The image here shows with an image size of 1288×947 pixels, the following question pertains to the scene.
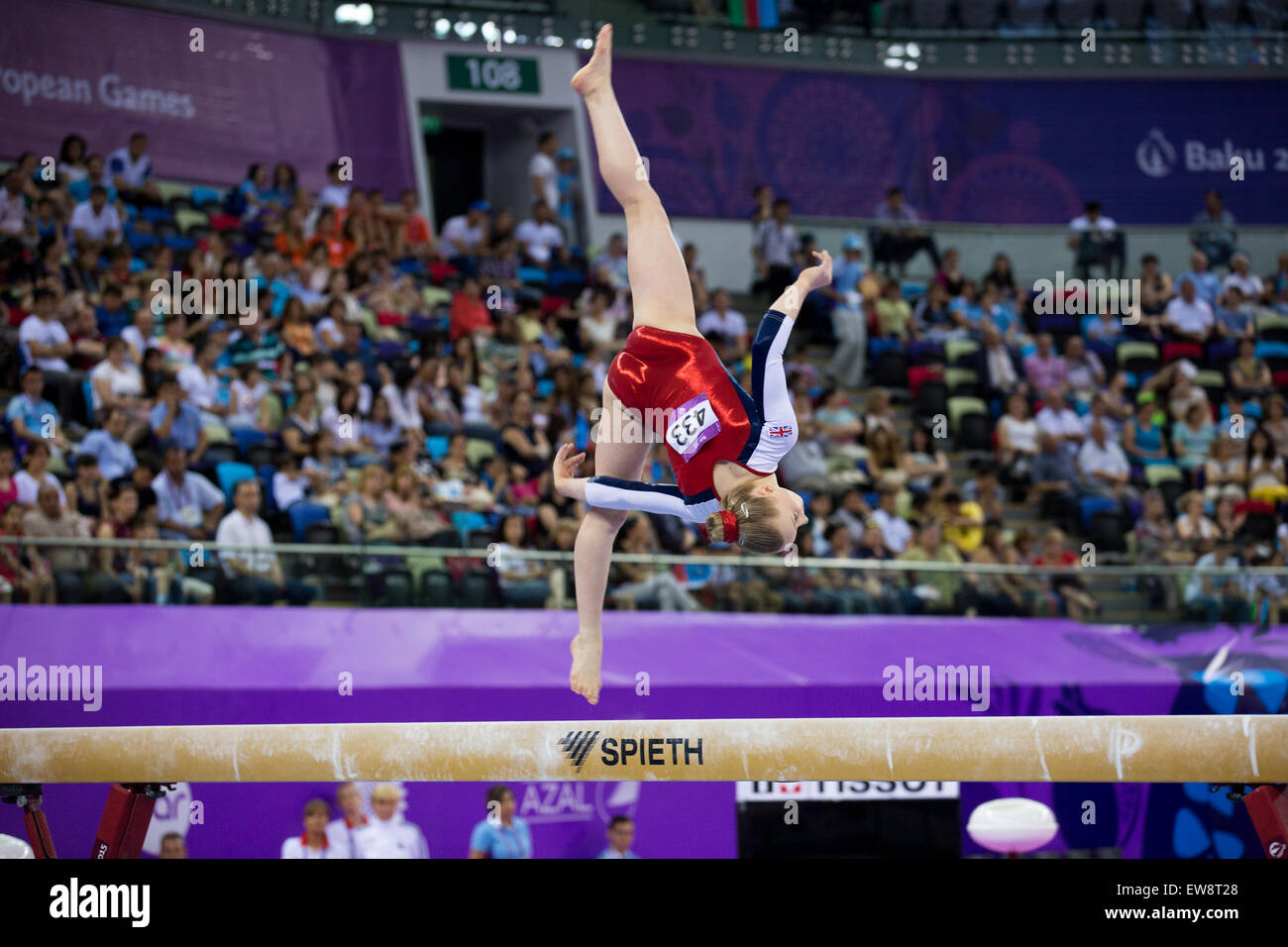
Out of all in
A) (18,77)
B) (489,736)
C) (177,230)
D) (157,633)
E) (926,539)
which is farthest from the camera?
(18,77)

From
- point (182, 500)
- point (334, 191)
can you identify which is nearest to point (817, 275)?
point (182, 500)

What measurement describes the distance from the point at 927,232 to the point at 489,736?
11.4 meters

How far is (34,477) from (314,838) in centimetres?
280

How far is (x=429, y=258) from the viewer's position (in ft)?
45.9

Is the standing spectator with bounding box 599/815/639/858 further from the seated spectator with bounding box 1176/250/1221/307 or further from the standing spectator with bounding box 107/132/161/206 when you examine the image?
the seated spectator with bounding box 1176/250/1221/307

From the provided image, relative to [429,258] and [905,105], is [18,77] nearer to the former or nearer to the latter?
[429,258]

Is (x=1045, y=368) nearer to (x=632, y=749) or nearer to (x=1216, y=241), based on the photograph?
(x=1216, y=241)

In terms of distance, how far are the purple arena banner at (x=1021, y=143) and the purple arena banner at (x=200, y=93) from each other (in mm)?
4345

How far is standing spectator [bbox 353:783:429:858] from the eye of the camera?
8.27 meters

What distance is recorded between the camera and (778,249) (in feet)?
49.2

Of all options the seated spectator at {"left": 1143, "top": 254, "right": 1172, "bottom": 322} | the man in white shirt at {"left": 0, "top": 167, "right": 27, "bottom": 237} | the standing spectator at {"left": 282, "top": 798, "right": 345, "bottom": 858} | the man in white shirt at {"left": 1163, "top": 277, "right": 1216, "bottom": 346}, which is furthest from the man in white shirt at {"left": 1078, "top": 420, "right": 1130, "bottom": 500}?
the man in white shirt at {"left": 0, "top": 167, "right": 27, "bottom": 237}

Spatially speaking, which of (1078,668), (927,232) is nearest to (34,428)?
(1078,668)

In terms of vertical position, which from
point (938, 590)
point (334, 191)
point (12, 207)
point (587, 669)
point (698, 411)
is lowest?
point (587, 669)

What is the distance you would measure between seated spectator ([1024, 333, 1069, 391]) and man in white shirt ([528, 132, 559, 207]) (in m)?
5.12
